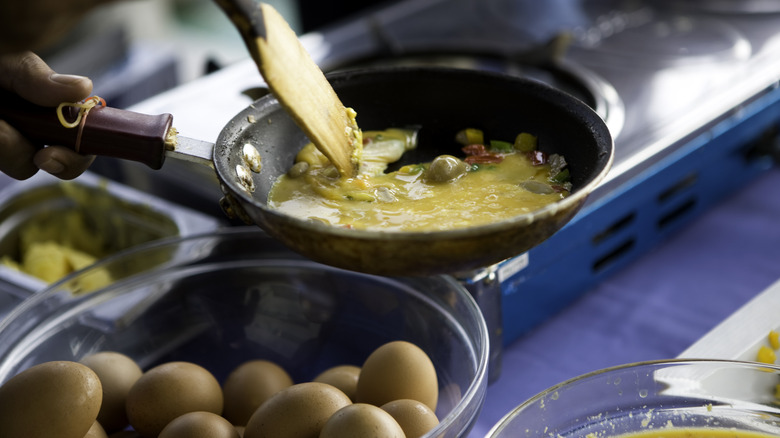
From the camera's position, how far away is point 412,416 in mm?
891

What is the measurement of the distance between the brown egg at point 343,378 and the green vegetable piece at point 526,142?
0.38 m

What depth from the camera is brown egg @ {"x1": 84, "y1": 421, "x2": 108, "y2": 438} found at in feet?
3.03

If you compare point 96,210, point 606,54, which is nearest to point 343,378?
point 96,210

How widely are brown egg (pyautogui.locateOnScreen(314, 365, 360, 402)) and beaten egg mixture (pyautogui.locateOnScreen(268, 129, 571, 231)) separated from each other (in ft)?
0.81

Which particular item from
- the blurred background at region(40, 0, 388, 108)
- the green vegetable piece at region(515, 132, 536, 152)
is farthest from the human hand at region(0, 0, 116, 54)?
the green vegetable piece at region(515, 132, 536, 152)

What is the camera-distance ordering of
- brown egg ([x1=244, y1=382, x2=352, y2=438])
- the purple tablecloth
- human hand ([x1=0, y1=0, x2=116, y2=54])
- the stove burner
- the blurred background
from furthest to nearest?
1. the blurred background
2. the stove burner
3. the purple tablecloth
4. brown egg ([x1=244, y1=382, x2=352, y2=438])
5. human hand ([x1=0, y1=0, x2=116, y2=54])

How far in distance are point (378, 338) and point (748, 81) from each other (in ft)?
3.27

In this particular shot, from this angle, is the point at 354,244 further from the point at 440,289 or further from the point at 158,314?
the point at 158,314

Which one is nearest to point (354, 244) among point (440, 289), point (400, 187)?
point (400, 187)

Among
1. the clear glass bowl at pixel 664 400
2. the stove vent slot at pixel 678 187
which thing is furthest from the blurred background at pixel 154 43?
the stove vent slot at pixel 678 187

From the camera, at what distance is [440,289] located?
1.08 m

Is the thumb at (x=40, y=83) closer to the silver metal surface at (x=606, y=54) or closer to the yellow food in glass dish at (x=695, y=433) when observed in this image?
the silver metal surface at (x=606, y=54)

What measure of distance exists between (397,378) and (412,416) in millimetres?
70

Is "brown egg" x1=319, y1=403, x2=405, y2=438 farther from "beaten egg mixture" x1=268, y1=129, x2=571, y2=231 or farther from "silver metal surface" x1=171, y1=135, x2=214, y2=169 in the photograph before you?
"silver metal surface" x1=171, y1=135, x2=214, y2=169
